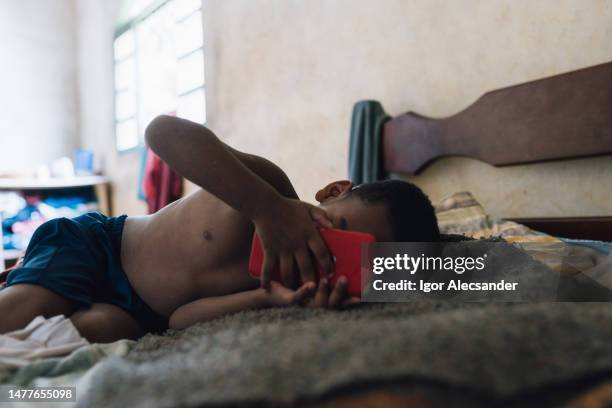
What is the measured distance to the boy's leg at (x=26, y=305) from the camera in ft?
2.58

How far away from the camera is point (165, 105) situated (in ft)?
10.4

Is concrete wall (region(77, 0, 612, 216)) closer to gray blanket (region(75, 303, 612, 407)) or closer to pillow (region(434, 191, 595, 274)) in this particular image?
pillow (region(434, 191, 595, 274))

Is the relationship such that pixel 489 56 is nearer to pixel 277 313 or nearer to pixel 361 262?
pixel 361 262

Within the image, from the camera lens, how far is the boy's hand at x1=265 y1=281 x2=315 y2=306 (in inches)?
27.3

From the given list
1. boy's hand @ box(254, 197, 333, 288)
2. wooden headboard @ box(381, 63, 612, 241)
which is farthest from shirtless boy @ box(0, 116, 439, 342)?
wooden headboard @ box(381, 63, 612, 241)

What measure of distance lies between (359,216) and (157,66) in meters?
2.82

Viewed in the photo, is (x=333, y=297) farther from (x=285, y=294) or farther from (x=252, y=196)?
(x=252, y=196)

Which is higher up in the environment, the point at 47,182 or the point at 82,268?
the point at 47,182

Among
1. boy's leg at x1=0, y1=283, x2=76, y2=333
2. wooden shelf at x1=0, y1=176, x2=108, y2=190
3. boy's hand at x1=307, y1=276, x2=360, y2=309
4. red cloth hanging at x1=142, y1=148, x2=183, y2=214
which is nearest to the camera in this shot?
boy's hand at x1=307, y1=276, x2=360, y2=309

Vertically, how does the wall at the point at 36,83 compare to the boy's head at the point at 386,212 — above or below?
above

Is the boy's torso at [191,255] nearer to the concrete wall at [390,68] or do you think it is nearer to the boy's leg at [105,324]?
the boy's leg at [105,324]

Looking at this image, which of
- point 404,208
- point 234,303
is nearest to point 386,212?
Answer: point 404,208

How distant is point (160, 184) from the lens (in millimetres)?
2744

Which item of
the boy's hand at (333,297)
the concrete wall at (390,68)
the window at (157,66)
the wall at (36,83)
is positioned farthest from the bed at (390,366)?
the wall at (36,83)
